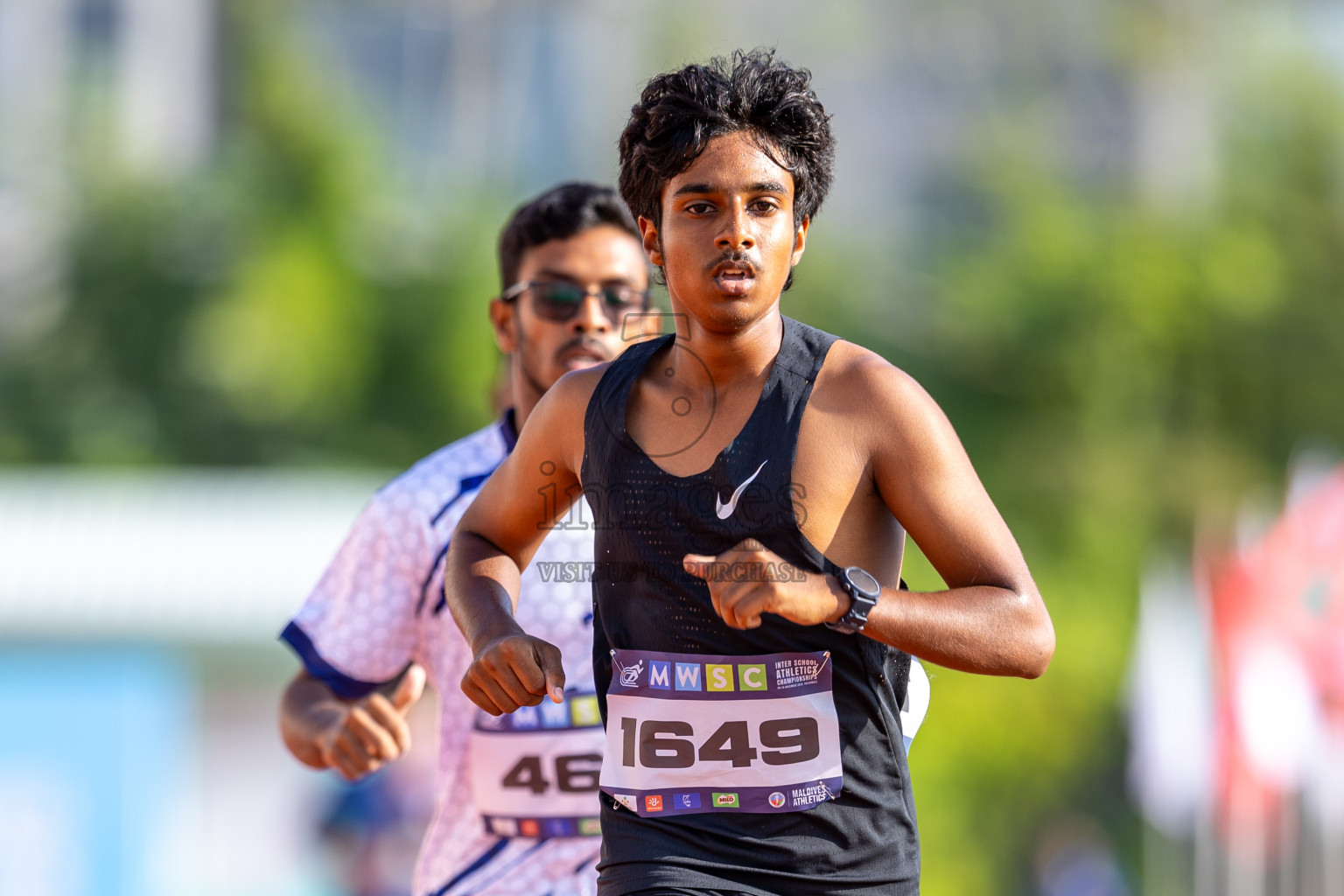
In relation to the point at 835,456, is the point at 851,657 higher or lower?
lower

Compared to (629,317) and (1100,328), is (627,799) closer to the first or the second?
(629,317)

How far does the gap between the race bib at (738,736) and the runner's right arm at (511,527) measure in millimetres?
201

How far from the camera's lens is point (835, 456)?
93.0 inches

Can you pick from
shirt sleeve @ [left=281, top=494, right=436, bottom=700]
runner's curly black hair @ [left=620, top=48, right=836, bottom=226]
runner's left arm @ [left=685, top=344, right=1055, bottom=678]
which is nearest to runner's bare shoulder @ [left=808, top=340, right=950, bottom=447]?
runner's left arm @ [left=685, top=344, right=1055, bottom=678]

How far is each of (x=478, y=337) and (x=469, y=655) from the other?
54.9 feet

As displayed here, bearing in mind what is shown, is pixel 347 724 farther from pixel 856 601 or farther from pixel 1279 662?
pixel 1279 662

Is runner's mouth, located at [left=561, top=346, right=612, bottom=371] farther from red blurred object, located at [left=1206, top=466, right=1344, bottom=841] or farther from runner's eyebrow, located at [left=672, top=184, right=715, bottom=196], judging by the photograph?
red blurred object, located at [left=1206, top=466, right=1344, bottom=841]

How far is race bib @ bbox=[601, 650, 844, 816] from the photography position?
2334 mm

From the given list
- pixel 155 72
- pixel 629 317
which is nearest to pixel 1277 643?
pixel 629 317

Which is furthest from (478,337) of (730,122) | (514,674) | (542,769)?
(514,674)

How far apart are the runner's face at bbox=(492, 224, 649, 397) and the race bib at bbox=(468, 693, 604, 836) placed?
0.82 meters

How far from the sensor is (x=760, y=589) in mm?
2043

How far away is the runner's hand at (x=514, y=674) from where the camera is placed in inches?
93.1

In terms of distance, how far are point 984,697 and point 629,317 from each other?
43.6 feet
